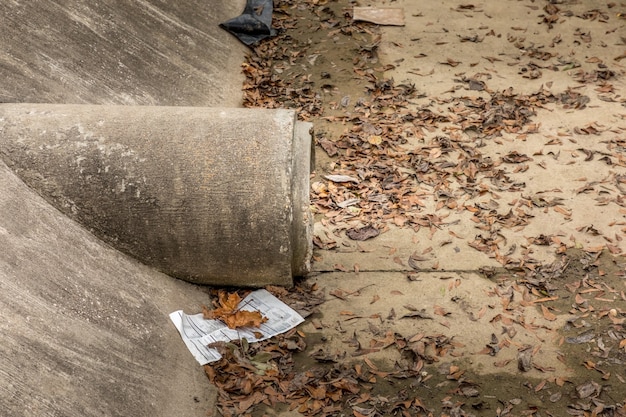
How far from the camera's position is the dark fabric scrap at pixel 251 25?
27.4 ft

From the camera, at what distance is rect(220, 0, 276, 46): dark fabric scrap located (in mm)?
8359

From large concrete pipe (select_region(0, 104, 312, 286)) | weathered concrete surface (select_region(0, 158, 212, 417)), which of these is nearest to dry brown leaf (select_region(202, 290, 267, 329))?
weathered concrete surface (select_region(0, 158, 212, 417))

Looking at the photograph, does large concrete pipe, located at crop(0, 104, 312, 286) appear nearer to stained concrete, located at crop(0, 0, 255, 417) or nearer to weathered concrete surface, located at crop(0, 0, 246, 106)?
stained concrete, located at crop(0, 0, 255, 417)

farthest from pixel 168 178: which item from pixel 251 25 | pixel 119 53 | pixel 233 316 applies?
pixel 251 25

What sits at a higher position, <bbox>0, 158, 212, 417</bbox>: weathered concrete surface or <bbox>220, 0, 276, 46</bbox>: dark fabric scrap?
<bbox>220, 0, 276, 46</bbox>: dark fabric scrap

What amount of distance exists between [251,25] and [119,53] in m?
2.05

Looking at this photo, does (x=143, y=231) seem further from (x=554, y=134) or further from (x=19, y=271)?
(x=554, y=134)

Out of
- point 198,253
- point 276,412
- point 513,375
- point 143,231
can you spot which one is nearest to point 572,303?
point 513,375

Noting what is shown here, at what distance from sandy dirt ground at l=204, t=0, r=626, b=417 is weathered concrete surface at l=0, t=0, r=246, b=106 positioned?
0.45 metres

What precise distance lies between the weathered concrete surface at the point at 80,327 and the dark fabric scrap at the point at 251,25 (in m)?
3.96

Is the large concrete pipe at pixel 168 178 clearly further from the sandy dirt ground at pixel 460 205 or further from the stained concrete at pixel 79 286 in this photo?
the sandy dirt ground at pixel 460 205

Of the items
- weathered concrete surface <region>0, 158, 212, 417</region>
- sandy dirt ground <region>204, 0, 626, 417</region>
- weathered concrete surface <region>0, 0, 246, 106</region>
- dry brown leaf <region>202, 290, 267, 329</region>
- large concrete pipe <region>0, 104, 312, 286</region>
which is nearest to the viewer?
weathered concrete surface <region>0, 158, 212, 417</region>

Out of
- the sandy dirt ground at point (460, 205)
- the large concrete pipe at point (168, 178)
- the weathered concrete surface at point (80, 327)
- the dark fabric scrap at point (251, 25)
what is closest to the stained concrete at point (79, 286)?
the weathered concrete surface at point (80, 327)

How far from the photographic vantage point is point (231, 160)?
4.95m
